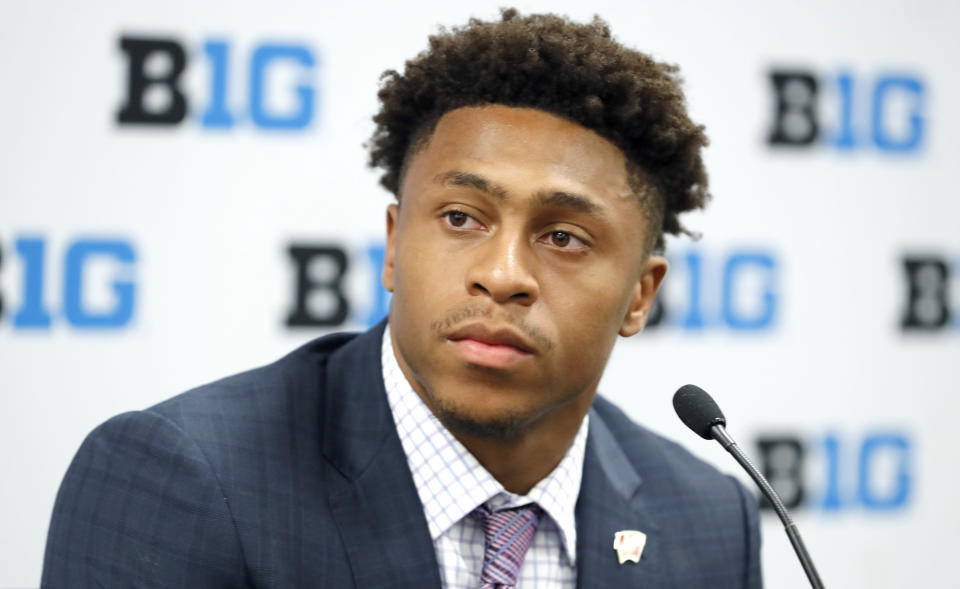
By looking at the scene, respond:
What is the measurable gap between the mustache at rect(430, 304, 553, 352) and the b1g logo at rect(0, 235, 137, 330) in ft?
3.68

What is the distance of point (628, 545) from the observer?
189cm

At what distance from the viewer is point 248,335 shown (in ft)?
8.23

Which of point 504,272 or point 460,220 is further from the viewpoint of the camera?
point 460,220

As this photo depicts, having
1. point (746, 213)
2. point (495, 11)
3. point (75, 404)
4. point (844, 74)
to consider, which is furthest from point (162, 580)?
point (844, 74)

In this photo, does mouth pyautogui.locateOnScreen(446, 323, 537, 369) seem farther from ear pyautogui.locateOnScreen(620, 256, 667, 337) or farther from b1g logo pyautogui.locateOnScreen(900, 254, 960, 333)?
b1g logo pyautogui.locateOnScreen(900, 254, 960, 333)

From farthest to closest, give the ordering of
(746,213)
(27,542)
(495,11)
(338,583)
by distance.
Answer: (746,213)
(495,11)
(27,542)
(338,583)

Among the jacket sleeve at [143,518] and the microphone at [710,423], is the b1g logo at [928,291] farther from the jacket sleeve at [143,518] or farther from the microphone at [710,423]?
the jacket sleeve at [143,518]

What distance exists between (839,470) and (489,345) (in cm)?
175

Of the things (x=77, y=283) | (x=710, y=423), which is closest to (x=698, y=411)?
(x=710, y=423)

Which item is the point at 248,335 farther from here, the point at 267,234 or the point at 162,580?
the point at 162,580

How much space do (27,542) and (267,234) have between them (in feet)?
2.90

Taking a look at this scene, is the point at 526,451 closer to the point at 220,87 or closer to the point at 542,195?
the point at 542,195

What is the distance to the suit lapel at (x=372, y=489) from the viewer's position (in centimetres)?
161

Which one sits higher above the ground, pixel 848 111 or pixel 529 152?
pixel 848 111
